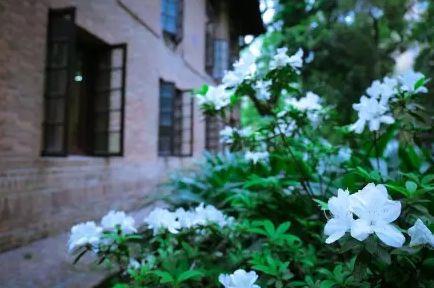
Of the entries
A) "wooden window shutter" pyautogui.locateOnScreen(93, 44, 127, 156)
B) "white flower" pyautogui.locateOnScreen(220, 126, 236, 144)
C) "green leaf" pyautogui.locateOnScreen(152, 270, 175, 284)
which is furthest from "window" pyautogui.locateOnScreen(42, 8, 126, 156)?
"green leaf" pyautogui.locateOnScreen(152, 270, 175, 284)

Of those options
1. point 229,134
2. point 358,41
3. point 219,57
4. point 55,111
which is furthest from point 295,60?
point 219,57

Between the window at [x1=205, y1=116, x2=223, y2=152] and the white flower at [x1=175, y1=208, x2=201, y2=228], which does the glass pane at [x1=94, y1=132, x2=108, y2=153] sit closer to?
the white flower at [x1=175, y1=208, x2=201, y2=228]

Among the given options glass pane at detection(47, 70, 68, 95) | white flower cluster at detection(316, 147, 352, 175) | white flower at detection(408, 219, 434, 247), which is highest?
glass pane at detection(47, 70, 68, 95)

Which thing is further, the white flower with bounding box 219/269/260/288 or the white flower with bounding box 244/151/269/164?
the white flower with bounding box 244/151/269/164

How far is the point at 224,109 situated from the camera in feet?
8.98

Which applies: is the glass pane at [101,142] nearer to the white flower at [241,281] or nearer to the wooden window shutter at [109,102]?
the wooden window shutter at [109,102]

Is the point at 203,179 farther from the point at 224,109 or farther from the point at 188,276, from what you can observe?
the point at 188,276

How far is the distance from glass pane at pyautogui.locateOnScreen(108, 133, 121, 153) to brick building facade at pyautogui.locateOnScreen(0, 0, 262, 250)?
15 mm

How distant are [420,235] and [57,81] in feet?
12.7

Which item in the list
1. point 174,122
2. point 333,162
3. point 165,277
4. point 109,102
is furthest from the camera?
point 174,122

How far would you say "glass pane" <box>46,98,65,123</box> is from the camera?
13.9ft

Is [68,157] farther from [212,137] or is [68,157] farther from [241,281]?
[212,137]

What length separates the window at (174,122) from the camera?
7867 mm

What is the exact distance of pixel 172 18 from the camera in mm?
8164
